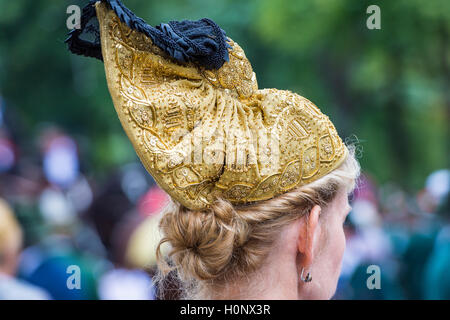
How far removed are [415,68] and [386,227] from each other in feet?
13.7

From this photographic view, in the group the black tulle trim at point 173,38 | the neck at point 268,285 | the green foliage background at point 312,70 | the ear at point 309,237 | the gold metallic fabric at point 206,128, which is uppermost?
the green foliage background at point 312,70

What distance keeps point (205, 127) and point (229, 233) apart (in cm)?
40

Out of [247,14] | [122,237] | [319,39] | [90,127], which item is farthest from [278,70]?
[122,237]

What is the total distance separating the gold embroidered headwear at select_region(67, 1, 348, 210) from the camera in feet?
6.61

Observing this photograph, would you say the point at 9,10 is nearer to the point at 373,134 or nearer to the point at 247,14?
the point at 247,14

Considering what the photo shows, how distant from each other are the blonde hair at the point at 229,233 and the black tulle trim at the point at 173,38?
1.82 ft

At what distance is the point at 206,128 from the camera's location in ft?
6.84

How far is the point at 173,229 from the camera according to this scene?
216 cm

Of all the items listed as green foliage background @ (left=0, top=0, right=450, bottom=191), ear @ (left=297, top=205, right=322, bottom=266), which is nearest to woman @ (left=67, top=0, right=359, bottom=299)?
ear @ (left=297, top=205, right=322, bottom=266)

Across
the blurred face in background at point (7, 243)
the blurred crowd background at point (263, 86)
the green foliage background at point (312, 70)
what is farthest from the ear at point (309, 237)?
the green foliage background at point (312, 70)

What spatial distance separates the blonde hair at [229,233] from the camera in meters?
2.07

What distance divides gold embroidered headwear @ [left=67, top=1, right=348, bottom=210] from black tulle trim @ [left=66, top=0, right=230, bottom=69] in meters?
0.03

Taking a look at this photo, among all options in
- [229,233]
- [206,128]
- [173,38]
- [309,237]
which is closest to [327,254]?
[309,237]

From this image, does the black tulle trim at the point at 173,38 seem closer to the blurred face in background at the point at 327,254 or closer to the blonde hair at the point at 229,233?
the blonde hair at the point at 229,233
